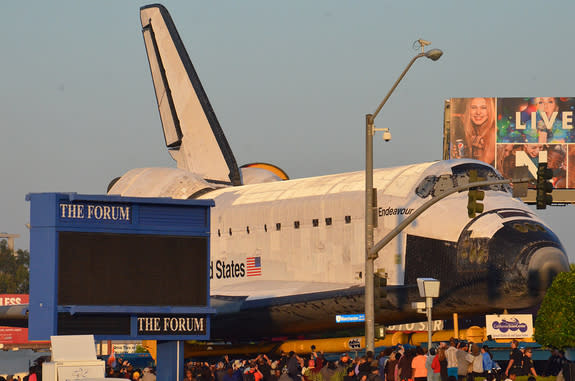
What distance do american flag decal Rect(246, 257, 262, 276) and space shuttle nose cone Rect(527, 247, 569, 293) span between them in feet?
32.2

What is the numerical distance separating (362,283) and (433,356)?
8.40m

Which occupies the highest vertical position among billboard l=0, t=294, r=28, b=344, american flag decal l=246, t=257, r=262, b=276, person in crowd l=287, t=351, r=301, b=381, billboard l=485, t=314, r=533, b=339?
american flag decal l=246, t=257, r=262, b=276

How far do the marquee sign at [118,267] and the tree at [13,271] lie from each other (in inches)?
4627

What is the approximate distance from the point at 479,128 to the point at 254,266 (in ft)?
91.8

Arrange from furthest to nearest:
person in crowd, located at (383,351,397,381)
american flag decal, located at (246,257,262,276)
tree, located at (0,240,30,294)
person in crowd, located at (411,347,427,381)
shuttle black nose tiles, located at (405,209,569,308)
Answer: tree, located at (0,240,30,294)
american flag decal, located at (246,257,262,276)
shuttle black nose tiles, located at (405,209,569,308)
person in crowd, located at (383,351,397,381)
person in crowd, located at (411,347,427,381)

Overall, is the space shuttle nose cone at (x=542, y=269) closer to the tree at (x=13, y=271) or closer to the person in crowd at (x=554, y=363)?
the person in crowd at (x=554, y=363)

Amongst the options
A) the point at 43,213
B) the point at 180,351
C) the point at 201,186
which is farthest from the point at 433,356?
the point at 201,186

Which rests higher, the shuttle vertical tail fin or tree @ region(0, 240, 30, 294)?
the shuttle vertical tail fin

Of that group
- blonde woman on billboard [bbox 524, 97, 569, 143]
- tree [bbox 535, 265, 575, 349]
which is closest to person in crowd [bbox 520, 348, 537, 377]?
tree [bbox 535, 265, 575, 349]

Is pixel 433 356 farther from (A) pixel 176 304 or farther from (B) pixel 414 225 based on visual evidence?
(B) pixel 414 225

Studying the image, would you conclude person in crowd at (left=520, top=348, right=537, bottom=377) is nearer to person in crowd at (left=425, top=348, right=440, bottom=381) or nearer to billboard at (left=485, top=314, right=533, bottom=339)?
person in crowd at (left=425, top=348, right=440, bottom=381)

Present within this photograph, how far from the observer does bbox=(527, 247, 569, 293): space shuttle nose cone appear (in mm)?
24641

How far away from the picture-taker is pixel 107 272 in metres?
21.3

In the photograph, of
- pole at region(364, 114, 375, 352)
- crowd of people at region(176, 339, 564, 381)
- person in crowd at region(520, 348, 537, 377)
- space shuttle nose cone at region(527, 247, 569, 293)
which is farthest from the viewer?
space shuttle nose cone at region(527, 247, 569, 293)
